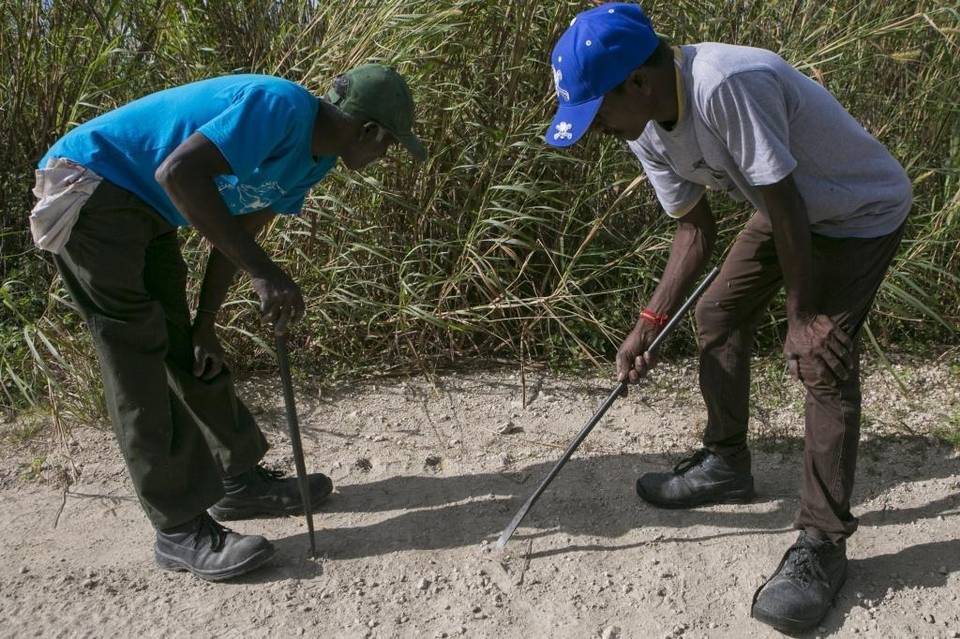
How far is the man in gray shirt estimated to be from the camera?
2238mm

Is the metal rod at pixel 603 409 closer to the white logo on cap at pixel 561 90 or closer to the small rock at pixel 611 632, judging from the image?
the small rock at pixel 611 632

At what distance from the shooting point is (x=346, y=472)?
345cm

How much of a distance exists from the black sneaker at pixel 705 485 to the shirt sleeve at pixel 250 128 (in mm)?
1657

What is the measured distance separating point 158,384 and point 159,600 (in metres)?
0.63

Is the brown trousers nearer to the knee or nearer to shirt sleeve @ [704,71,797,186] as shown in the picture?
the knee

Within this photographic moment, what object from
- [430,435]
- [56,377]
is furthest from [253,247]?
[56,377]

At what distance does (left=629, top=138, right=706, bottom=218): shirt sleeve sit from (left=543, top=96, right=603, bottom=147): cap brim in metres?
0.37

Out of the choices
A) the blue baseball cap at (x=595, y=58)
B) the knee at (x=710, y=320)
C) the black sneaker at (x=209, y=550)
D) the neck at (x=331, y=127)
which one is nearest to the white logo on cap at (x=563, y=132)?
the blue baseball cap at (x=595, y=58)

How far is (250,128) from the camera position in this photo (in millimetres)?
2383

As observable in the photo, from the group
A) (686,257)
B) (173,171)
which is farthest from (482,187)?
(173,171)

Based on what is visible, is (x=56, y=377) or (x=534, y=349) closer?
(x=56, y=377)

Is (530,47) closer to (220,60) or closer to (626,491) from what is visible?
(220,60)

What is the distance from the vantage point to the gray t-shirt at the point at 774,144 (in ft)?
7.24

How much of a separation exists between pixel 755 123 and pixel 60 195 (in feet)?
5.67
